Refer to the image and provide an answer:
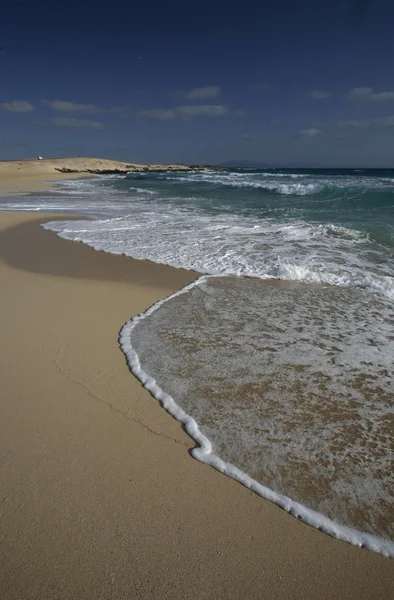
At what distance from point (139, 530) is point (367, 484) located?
1.44 meters

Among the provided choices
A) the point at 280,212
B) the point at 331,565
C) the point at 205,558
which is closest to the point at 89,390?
the point at 205,558

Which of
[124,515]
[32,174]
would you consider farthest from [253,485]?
[32,174]

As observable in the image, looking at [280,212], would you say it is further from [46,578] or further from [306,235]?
[46,578]

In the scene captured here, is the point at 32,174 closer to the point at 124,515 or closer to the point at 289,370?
the point at 289,370

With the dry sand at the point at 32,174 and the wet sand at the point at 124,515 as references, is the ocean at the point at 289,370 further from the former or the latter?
the dry sand at the point at 32,174

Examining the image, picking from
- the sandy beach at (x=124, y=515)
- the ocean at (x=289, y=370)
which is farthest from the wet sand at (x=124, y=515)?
the ocean at (x=289, y=370)

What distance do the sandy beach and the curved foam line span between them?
2.2 inches

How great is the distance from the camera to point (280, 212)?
51.8 ft

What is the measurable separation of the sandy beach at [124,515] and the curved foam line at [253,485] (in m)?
0.06

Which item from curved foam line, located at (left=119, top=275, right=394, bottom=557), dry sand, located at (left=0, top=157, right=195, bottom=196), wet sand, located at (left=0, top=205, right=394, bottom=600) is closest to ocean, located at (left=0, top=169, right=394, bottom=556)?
curved foam line, located at (left=119, top=275, right=394, bottom=557)

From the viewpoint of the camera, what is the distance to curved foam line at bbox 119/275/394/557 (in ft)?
6.73

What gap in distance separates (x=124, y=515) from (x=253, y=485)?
0.80 metres

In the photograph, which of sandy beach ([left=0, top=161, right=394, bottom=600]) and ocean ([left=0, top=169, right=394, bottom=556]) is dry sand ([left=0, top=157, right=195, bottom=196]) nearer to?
ocean ([left=0, top=169, right=394, bottom=556])

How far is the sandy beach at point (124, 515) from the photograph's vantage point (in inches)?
71.8
